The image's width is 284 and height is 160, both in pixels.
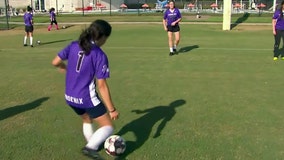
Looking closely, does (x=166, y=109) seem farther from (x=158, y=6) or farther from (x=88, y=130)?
(x=158, y=6)

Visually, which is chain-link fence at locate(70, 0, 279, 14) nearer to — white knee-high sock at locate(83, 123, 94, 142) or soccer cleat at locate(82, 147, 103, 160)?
white knee-high sock at locate(83, 123, 94, 142)

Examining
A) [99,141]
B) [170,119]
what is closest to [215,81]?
[170,119]

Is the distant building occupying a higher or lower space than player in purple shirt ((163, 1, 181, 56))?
higher

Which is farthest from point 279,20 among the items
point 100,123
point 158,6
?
point 158,6

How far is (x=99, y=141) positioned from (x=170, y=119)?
7.25ft

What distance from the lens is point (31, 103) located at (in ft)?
26.2

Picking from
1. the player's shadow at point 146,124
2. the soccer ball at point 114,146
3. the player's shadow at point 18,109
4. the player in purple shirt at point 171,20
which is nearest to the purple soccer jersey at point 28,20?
the player in purple shirt at point 171,20

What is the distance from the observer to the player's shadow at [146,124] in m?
5.55

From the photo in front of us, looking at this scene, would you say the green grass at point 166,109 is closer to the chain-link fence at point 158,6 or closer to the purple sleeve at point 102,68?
the purple sleeve at point 102,68

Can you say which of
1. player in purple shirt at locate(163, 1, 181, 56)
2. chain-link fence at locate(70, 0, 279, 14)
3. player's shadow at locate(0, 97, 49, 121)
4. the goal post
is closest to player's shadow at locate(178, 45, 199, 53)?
player in purple shirt at locate(163, 1, 181, 56)

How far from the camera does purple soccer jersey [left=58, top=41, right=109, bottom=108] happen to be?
171 inches

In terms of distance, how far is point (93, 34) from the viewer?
431cm

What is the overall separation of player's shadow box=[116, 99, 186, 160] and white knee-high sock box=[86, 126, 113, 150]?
46 centimetres

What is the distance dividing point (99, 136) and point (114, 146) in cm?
40
